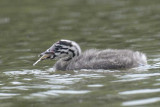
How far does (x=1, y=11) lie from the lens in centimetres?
2686

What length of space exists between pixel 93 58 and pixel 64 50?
1.10 m

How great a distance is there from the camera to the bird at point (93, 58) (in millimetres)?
13109

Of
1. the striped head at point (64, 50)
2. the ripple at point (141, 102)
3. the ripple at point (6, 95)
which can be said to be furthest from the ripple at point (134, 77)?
Result: the striped head at point (64, 50)

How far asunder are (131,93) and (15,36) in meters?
11.1

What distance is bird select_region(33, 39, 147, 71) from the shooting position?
1311 centimetres

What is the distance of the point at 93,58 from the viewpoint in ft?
43.9

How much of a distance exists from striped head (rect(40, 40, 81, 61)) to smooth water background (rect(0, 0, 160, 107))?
46 centimetres

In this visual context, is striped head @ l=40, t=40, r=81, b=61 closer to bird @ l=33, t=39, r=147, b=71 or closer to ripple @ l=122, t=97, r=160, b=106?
bird @ l=33, t=39, r=147, b=71

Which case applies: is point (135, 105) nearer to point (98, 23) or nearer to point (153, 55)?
point (153, 55)

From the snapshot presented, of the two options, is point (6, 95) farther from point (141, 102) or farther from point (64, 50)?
point (64, 50)

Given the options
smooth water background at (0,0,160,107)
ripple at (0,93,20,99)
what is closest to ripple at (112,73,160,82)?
smooth water background at (0,0,160,107)

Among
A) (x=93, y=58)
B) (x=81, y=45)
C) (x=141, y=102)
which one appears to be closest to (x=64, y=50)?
(x=93, y=58)

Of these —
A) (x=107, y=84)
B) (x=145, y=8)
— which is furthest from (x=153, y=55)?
(x=145, y=8)

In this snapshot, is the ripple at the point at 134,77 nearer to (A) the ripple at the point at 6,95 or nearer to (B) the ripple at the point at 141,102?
(B) the ripple at the point at 141,102
